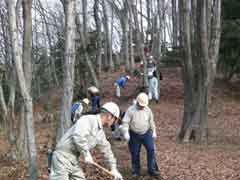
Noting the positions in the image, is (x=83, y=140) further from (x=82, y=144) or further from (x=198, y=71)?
(x=198, y=71)

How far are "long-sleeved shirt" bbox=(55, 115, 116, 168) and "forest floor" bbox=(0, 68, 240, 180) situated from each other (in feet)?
13.5

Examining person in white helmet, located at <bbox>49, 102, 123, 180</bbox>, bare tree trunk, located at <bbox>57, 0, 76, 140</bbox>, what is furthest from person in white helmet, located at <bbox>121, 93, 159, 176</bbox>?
person in white helmet, located at <bbox>49, 102, 123, 180</bbox>

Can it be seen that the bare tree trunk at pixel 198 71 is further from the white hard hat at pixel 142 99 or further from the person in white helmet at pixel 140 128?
the white hard hat at pixel 142 99

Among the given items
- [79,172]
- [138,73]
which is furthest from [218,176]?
[138,73]

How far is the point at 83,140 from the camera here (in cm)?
606

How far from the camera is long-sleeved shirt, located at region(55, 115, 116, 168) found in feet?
20.0

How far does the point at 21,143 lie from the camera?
1195 cm

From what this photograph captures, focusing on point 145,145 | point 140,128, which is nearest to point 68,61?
point 140,128

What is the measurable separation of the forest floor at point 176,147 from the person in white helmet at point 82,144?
404cm

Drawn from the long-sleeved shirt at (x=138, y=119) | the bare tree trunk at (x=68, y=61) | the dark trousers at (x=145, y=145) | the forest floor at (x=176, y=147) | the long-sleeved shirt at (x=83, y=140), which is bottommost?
the forest floor at (x=176, y=147)

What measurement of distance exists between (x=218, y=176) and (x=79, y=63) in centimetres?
1623

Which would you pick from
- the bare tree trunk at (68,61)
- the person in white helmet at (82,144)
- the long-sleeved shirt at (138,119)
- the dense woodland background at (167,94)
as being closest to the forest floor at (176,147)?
the dense woodland background at (167,94)

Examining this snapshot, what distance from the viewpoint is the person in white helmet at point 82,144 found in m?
6.07

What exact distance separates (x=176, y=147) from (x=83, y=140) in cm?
786
